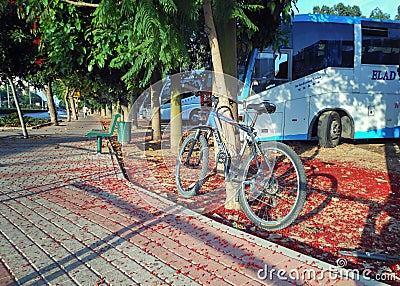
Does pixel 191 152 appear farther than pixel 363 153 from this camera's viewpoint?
No

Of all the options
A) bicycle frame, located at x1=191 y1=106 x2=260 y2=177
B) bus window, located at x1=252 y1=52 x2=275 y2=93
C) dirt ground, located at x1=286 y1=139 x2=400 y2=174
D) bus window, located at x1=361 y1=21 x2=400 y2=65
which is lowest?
dirt ground, located at x1=286 y1=139 x2=400 y2=174

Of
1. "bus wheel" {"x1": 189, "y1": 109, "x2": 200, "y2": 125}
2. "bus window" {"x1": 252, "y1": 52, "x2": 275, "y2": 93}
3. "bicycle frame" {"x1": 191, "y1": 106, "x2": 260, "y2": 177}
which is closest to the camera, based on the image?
"bicycle frame" {"x1": 191, "y1": 106, "x2": 260, "y2": 177}

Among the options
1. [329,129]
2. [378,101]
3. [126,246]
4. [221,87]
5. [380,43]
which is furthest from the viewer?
[380,43]

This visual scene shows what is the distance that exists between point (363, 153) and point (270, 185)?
6998mm

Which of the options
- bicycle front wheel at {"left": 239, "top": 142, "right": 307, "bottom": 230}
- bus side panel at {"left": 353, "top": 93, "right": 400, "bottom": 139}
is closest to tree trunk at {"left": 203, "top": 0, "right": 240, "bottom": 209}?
bicycle front wheel at {"left": 239, "top": 142, "right": 307, "bottom": 230}

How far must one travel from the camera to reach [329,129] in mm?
10258

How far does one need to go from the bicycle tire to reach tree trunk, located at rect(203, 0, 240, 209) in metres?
0.59

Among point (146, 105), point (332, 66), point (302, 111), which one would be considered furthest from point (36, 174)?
point (332, 66)

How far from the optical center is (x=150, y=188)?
570cm

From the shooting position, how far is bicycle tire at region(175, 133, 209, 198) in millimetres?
4968

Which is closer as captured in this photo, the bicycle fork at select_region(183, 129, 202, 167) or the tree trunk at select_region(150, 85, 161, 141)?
the bicycle fork at select_region(183, 129, 202, 167)

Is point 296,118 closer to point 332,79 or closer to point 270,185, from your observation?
point 332,79

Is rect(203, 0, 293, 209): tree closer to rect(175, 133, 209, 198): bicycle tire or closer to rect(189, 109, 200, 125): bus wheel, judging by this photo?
rect(175, 133, 209, 198): bicycle tire

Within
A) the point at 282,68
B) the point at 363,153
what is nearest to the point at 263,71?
the point at 282,68
